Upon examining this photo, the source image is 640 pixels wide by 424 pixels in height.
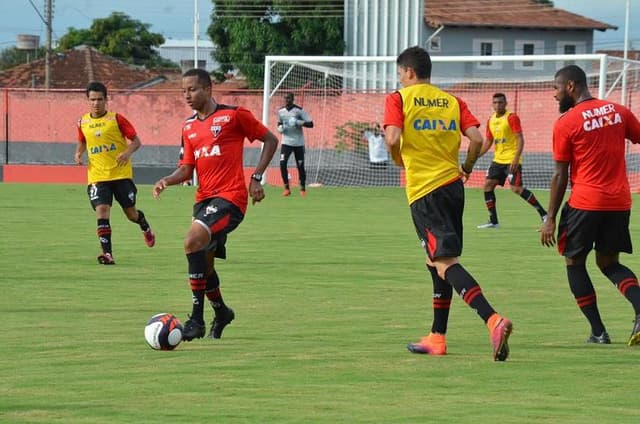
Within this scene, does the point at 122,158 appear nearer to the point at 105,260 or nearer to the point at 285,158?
the point at 105,260

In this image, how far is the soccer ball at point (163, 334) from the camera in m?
8.41

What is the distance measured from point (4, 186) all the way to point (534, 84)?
59.1 ft

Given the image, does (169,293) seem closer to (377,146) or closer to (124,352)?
(124,352)

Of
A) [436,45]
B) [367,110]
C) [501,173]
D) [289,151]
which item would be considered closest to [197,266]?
[501,173]

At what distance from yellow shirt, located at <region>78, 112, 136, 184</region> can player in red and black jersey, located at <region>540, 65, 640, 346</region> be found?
24.8ft

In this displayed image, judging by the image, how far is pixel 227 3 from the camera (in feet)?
192

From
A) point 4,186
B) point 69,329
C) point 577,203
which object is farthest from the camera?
point 4,186

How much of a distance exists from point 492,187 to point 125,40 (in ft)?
234

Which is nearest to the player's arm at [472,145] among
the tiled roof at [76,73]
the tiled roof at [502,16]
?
the tiled roof at [76,73]

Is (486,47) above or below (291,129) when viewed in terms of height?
Answer: above

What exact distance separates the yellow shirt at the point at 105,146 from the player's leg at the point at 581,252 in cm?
751

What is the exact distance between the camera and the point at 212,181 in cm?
952

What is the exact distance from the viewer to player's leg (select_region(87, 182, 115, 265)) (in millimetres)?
14820

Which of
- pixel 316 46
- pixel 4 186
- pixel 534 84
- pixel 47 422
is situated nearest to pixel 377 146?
pixel 534 84
